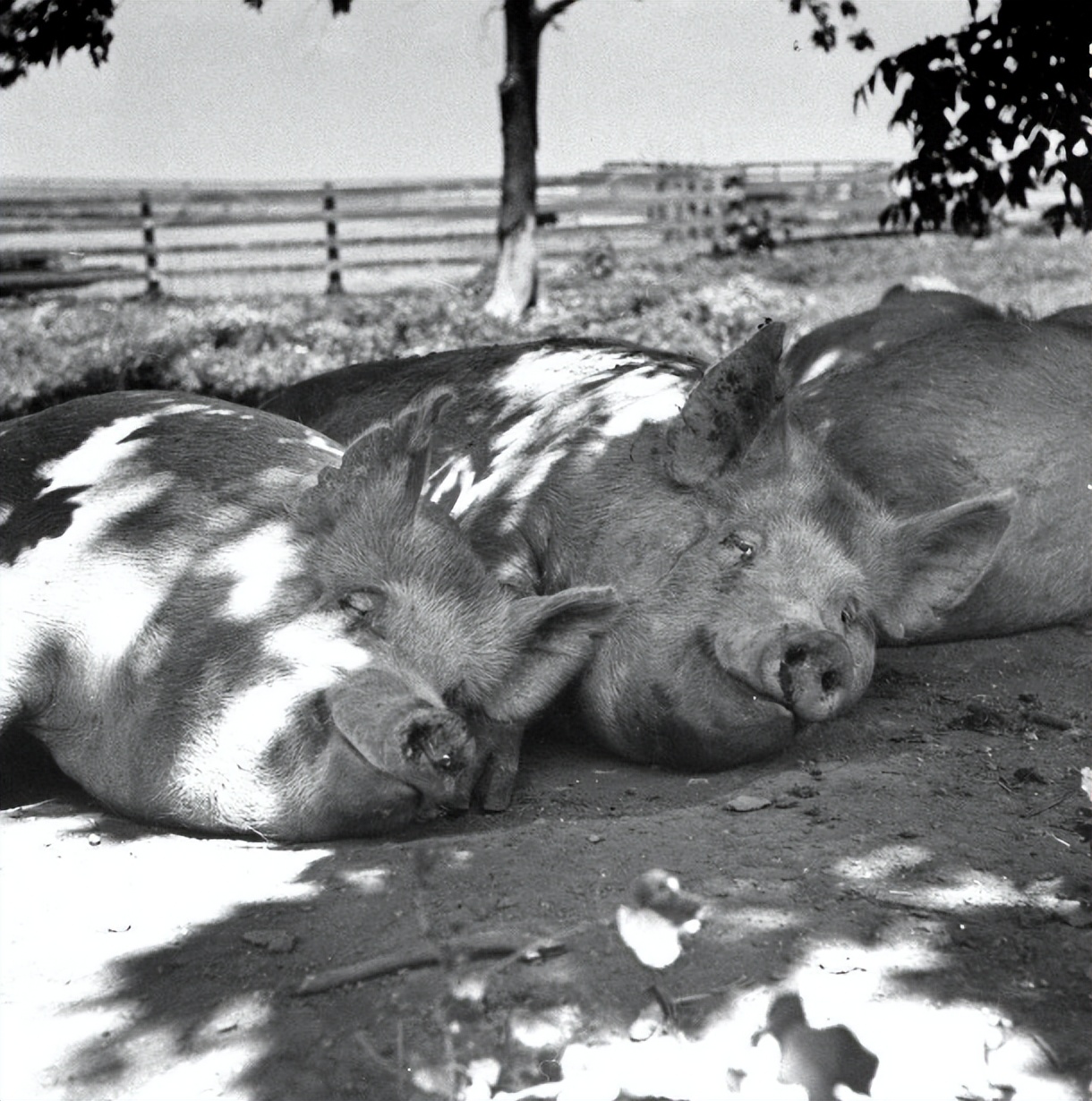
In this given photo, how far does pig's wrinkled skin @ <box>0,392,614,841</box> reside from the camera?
3.77 metres

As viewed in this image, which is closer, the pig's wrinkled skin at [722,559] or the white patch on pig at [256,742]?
the white patch on pig at [256,742]

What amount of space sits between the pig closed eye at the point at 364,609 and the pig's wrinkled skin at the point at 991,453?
6.99 ft

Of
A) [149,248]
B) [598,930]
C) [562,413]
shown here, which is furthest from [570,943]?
[149,248]

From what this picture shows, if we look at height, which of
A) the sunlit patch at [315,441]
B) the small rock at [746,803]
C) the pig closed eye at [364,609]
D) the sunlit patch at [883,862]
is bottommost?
the small rock at [746,803]

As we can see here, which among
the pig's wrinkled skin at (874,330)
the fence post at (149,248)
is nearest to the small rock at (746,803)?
the pig's wrinkled skin at (874,330)

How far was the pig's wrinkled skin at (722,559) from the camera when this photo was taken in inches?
174

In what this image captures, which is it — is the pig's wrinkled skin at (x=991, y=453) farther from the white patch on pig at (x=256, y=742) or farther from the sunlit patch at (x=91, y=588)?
the sunlit patch at (x=91, y=588)

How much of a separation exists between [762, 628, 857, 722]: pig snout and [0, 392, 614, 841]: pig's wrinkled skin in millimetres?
492

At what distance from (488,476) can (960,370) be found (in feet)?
6.54

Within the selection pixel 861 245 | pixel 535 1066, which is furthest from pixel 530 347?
pixel 861 245

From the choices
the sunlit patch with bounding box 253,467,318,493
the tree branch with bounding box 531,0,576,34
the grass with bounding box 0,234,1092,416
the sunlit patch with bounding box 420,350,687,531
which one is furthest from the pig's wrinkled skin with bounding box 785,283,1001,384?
the tree branch with bounding box 531,0,576,34

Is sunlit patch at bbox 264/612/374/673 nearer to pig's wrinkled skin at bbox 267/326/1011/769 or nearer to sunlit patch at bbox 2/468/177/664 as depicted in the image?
sunlit patch at bbox 2/468/177/664

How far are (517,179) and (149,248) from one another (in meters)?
5.80

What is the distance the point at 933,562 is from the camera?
473 cm
